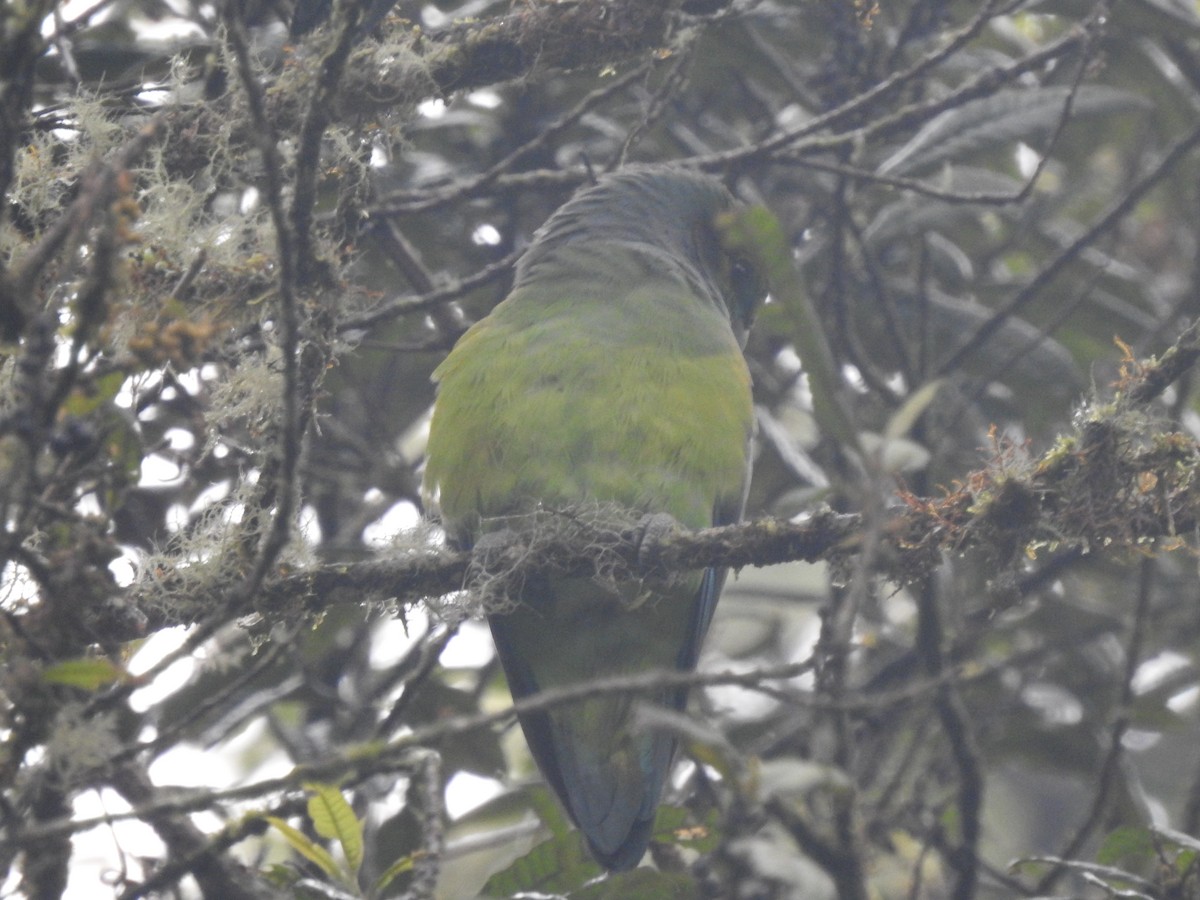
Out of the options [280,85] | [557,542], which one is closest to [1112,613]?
[557,542]

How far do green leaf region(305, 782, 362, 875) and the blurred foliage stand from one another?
3 cm

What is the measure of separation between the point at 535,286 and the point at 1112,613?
2844 mm

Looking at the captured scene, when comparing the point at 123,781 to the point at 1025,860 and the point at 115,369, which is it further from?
the point at 1025,860

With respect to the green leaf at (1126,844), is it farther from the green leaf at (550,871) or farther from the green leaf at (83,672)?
the green leaf at (83,672)

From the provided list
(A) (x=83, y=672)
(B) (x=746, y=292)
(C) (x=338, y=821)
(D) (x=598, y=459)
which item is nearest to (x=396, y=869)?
(C) (x=338, y=821)

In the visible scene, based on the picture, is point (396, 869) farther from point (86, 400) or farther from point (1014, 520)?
point (1014, 520)

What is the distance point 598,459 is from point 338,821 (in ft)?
4.08

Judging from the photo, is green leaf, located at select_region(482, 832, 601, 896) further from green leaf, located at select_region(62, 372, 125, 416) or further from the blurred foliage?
green leaf, located at select_region(62, 372, 125, 416)

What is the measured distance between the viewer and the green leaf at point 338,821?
8.97 ft

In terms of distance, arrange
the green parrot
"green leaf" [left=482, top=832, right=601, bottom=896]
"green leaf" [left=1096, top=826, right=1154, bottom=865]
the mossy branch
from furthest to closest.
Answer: the green parrot → "green leaf" [left=482, top=832, right=601, bottom=896] → "green leaf" [left=1096, top=826, right=1154, bottom=865] → the mossy branch

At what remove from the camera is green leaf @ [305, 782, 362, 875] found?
273 cm

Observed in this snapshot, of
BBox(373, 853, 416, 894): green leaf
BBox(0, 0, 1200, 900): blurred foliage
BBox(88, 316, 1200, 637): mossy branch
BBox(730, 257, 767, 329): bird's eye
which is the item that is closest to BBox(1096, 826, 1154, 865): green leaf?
BBox(0, 0, 1200, 900): blurred foliage

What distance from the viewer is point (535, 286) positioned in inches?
161

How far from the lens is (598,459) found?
11.8 feet
